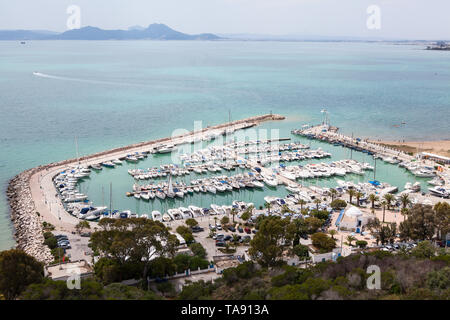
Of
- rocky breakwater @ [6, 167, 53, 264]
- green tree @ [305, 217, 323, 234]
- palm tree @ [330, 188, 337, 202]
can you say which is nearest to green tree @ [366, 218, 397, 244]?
green tree @ [305, 217, 323, 234]

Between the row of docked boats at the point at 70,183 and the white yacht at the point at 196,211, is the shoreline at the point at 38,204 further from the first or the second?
the white yacht at the point at 196,211

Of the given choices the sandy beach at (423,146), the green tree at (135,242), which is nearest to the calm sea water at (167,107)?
the sandy beach at (423,146)

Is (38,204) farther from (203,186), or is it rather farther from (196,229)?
(203,186)

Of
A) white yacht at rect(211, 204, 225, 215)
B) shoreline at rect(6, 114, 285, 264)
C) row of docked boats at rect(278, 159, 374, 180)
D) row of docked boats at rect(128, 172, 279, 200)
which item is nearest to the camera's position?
shoreline at rect(6, 114, 285, 264)

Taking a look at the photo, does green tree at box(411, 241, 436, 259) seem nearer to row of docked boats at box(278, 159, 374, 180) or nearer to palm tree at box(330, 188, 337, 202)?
palm tree at box(330, 188, 337, 202)

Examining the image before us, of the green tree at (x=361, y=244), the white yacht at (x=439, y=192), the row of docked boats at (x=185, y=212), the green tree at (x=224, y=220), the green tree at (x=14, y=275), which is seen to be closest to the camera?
the green tree at (x=14, y=275)

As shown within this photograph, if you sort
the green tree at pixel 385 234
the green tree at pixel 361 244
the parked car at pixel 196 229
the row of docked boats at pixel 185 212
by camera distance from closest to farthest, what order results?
the green tree at pixel 361 244 < the green tree at pixel 385 234 < the parked car at pixel 196 229 < the row of docked boats at pixel 185 212

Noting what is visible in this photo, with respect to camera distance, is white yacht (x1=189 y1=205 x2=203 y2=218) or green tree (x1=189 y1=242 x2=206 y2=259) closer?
green tree (x1=189 y1=242 x2=206 y2=259)
